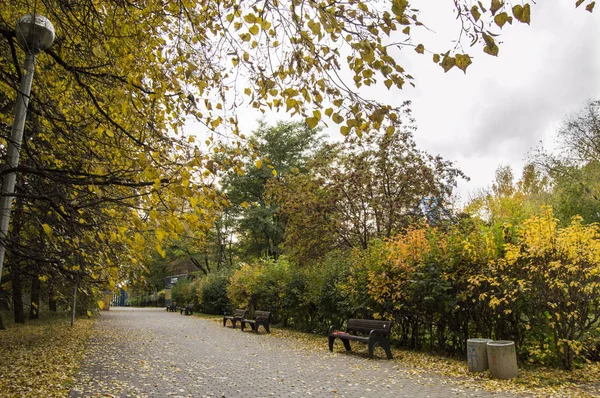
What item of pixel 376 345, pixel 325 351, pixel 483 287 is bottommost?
pixel 325 351

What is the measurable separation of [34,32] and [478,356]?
7.72 m

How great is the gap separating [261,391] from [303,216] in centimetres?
1058

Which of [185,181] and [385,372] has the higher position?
[185,181]

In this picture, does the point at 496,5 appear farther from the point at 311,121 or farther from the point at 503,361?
the point at 503,361

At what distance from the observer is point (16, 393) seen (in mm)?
5539

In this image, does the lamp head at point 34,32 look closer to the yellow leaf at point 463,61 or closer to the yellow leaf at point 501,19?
the yellow leaf at point 463,61

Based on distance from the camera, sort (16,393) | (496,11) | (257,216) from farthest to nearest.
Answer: (257,216), (16,393), (496,11)

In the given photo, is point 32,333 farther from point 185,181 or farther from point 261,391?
point 185,181

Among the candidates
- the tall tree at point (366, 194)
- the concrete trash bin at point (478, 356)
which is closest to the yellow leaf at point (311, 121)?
the concrete trash bin at point (478, 356)

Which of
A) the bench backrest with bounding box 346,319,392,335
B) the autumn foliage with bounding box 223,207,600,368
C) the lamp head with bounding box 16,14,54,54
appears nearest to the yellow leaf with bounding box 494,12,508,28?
the lamp head with bounding box 16,14,54,54

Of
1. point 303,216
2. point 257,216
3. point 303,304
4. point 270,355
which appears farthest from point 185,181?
point 257,216

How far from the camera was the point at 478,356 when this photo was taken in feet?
23.8

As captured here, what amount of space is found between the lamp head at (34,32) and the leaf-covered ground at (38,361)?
4299 mm

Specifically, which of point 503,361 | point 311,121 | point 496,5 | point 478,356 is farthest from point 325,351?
point 496,5
